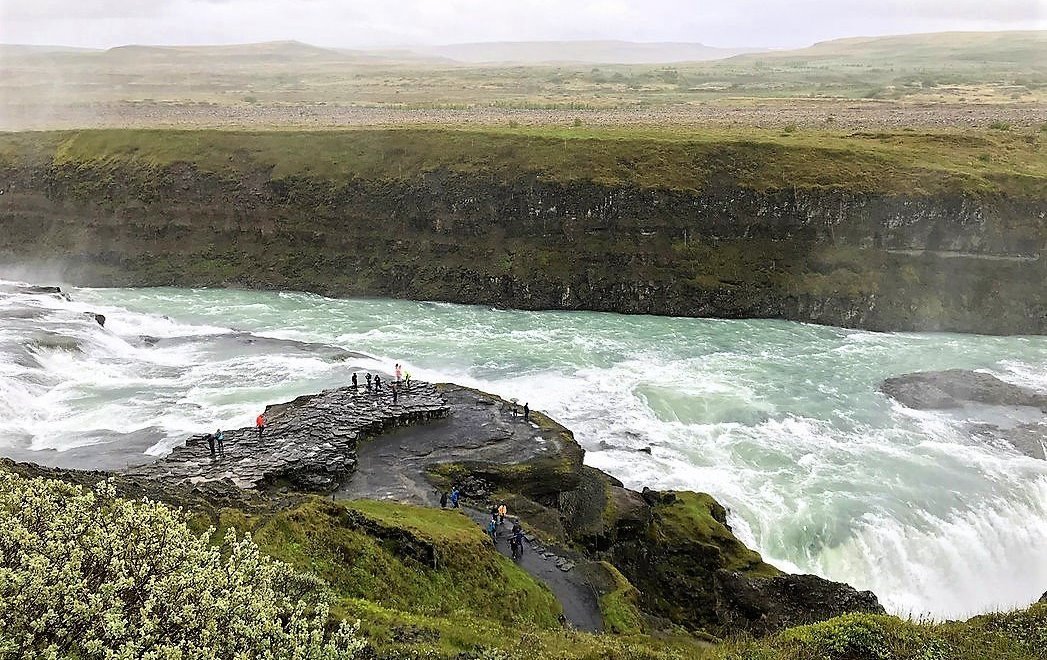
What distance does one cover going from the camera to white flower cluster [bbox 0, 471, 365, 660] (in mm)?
8586

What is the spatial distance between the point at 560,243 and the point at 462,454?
33703mm

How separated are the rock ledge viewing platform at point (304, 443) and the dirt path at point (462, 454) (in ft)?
1.91

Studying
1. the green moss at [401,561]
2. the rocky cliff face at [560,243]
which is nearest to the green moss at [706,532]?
the green moss at [401,561]

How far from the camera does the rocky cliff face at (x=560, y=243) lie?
53625mm

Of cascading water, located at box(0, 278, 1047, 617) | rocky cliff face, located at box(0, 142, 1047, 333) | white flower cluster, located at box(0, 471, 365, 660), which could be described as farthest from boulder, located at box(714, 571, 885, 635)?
rocky cliff face, located at box(0, 142, 1047, 333)

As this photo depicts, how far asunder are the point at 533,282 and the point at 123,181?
3939 cm

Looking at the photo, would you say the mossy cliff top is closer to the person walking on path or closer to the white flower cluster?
the person walking on path

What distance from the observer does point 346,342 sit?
154 ft

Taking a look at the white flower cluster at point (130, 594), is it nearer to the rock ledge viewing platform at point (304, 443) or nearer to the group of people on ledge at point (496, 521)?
the group of people on ledge at point (496, 521)

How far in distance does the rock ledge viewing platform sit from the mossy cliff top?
33682 mm

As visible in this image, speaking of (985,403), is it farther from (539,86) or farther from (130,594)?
(539,86)


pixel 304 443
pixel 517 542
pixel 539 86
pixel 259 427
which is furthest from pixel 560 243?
pixel 539 86

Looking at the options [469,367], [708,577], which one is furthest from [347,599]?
[469,367]

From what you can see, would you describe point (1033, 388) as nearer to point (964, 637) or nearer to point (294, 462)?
point (964, 637)
